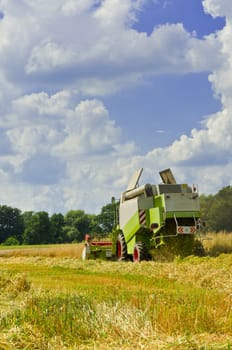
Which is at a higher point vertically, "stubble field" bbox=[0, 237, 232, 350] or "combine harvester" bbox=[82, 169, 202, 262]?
"combine harvester" bbox=[82, 169, 202, 262]

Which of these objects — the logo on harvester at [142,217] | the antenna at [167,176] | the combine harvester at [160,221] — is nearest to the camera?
the combine harvester at [160,221]

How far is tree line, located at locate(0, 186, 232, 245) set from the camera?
6019 centimetres

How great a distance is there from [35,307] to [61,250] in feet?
76.3

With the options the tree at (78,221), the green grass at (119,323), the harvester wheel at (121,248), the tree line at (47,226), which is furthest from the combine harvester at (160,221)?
the tree at (78,221)

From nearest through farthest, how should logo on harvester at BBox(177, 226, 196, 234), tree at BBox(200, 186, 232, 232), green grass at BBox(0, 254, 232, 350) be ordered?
green grass at BBox(0, 254, 232, 350) < logo on harvester at BBox(177, 226, 196, 234) < tree at BBox(200, 186, 232, 232)

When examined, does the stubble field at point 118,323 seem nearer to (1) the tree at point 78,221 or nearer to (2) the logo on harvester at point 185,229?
(2) the logo on harvester at point 185,229

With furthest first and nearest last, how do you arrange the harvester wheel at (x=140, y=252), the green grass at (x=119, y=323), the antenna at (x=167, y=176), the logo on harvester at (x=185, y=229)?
the antenna at (x=167, y=176), the harvester wheel at (x=140, y=252), the logo on harvester at (x=185, y=229), the green grass at (x=119, y=323)

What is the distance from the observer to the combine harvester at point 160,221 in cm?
1939

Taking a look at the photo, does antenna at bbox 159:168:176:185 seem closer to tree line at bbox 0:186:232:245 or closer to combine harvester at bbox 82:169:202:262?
combine harvester at bbox 82:169:202:262

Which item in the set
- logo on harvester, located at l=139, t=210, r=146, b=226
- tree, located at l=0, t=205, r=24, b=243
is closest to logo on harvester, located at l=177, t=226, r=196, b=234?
logo on harvester, located at l=139, t=210, r=146, b=226

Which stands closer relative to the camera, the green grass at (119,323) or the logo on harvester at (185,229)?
the green grass at (119,323)

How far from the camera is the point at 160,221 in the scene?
19.4m

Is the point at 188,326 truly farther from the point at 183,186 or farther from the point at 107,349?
the point at 183,186

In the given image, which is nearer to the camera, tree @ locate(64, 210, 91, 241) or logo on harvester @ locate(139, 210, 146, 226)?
logo on harvester @ locate(139, 210, 146, 226)
